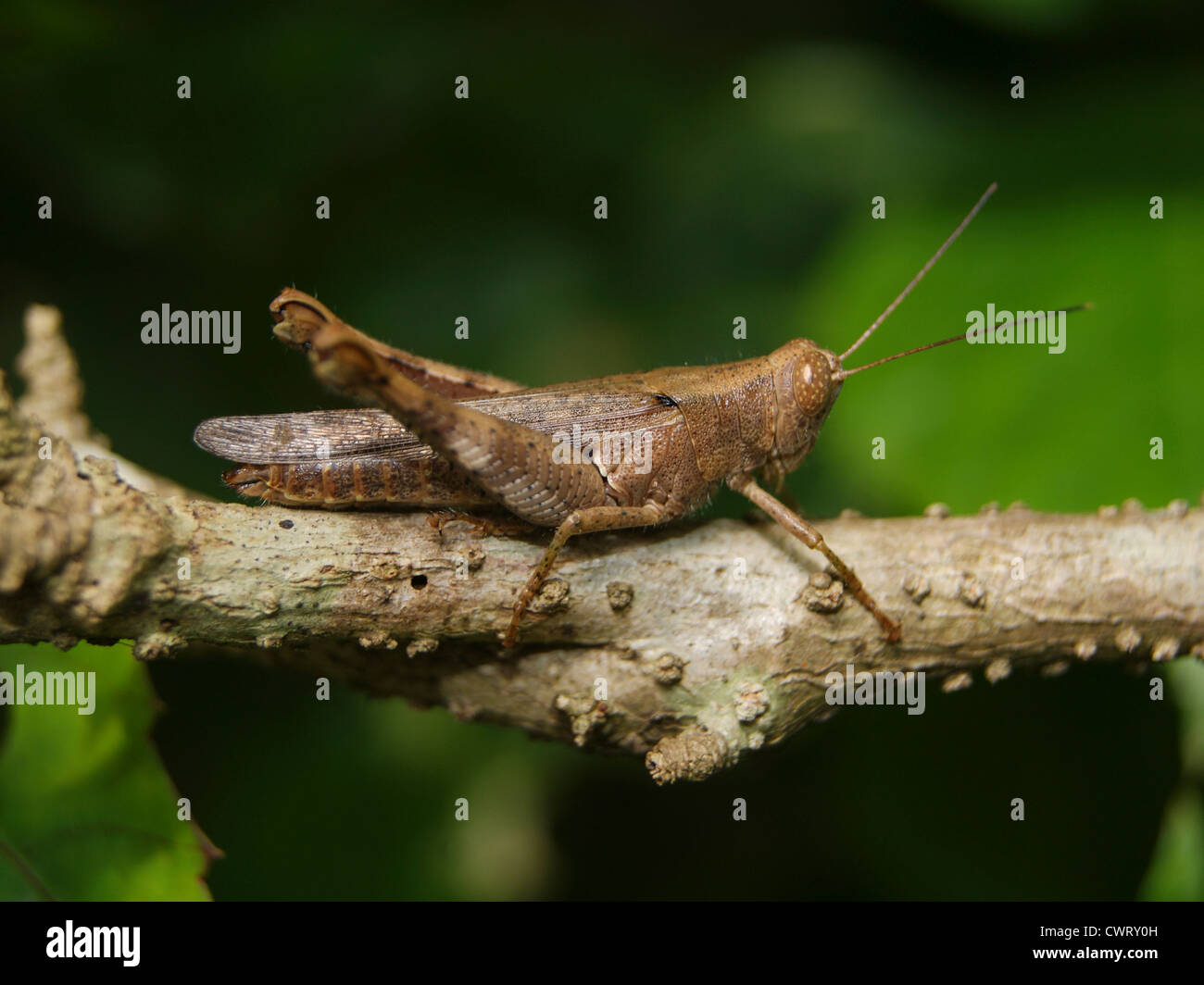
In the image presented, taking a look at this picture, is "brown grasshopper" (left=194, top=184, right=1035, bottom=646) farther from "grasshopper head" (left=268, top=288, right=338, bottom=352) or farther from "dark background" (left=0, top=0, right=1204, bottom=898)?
"dark background" (left=0, top=0, right=1204, bottom=898)

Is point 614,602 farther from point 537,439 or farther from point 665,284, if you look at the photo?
point 665,284

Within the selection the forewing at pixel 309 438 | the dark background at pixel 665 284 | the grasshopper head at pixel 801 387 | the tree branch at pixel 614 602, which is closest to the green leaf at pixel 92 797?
the dark background at pixel 665 284

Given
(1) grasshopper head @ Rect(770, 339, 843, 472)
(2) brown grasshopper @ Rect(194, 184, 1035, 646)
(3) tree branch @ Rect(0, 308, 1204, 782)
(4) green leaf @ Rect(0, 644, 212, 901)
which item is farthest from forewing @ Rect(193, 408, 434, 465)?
(1) grasshopper head @ Rect(770, 339, 843, 472)

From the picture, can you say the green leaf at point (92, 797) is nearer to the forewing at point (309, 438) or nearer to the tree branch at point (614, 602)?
the tree branch at point (614, 602)

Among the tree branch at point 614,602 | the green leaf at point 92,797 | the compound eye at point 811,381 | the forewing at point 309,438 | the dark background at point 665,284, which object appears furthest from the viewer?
the dark background at point 665,284

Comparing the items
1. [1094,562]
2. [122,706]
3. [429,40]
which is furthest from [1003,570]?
[429,40]
